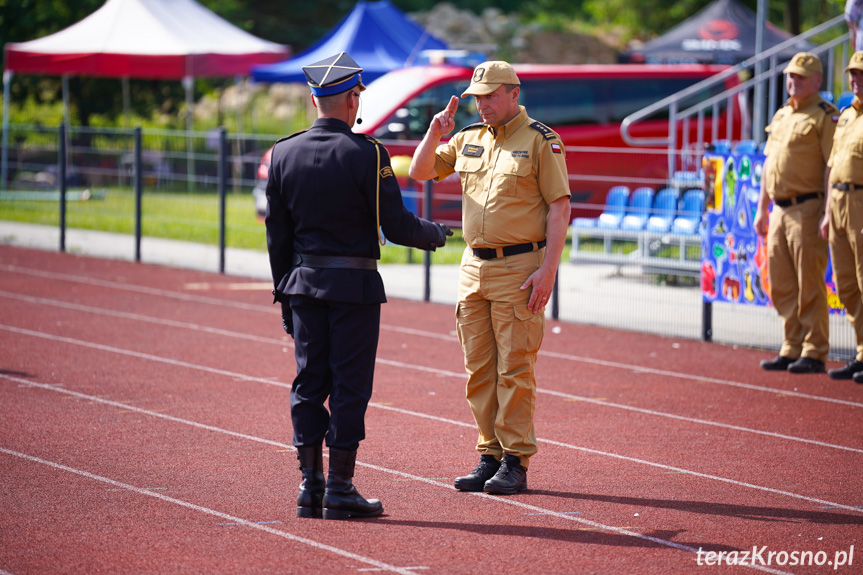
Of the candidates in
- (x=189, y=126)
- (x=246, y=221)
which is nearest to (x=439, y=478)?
(x=246, y=221)

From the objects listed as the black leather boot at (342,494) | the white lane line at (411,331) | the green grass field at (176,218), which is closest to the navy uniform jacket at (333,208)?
the black leather boot at (342,494)

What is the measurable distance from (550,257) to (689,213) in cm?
772

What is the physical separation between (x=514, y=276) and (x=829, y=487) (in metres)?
1.97

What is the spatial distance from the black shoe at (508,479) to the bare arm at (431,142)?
1491 mm

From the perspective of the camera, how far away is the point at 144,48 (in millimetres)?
24938

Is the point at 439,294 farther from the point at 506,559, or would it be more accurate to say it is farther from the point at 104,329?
the point at 506,559

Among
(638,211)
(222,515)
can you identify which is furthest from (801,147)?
(222,515)

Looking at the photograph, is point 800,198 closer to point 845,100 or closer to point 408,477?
point 845,100

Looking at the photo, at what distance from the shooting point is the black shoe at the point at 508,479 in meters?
5.82

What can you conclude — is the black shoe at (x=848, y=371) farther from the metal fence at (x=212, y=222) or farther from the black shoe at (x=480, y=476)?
the black shoe at (x=480, y=476)

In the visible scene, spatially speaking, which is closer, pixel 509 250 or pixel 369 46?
pixel 509 250

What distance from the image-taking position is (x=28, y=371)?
350 inches

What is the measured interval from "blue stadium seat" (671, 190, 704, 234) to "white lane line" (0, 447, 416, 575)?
7918 mm

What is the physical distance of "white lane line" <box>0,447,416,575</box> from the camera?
4.77 m
